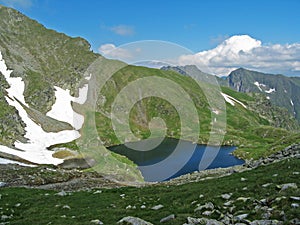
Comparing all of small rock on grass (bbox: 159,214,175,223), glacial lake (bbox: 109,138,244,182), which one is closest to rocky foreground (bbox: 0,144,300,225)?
small rock on grass (bbox: 159,214,175,223)

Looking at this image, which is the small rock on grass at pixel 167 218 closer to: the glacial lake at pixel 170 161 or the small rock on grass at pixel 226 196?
the small rock on grass at pixel 226 196

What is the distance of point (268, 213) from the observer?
1847 centimetres

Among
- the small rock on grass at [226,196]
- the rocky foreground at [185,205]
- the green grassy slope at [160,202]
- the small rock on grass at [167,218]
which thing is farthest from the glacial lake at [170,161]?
the small rock on grass at [167,218]

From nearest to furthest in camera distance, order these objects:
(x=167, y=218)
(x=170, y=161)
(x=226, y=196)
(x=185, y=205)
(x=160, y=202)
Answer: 1. (x=167, y=218)
2. (x=226, y=196)
3. (x=185, y=205)
4. (x=160, y=202)
5. (x=170, y=161)

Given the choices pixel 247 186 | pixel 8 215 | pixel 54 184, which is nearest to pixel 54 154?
pixel 54 184

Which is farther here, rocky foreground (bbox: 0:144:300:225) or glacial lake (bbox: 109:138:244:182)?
glacial lake (bbox: 109:138:244:182)

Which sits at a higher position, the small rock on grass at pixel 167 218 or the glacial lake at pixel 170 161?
the small rock on grass at pixel 167 218

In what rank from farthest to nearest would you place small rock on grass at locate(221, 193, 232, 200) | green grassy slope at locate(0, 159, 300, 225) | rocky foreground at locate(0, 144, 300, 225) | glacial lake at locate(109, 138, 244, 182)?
1. glacial lake at locate(109, 138, 244, 182)
2. small rock on grass at locate(221, 193, 232, 200)
3. green grassy slope at locate(0, 159, 300, 225)
4. rocky foreground at locate(0, 144, 300, 225)

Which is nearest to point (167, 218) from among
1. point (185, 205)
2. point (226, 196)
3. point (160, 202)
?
point (185, 205)

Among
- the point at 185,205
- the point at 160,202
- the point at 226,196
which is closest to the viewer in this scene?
the point at 226,196

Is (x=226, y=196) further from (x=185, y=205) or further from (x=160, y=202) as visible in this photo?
(x=160, y=202)

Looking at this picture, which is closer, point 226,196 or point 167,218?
point 167,218

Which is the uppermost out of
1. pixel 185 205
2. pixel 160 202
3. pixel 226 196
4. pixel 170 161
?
pixel 226 196

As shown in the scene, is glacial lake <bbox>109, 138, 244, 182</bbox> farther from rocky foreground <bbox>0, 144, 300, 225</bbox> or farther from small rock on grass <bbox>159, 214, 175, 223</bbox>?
small rock on grass <bbox>159, 214, 175, 223</bbox>
